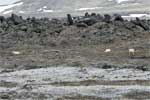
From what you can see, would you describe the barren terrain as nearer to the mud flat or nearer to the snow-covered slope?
the mud flat

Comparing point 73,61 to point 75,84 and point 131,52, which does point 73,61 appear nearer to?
point 131,52

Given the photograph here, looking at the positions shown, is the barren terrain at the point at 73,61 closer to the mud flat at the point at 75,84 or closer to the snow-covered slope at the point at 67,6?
the mud flat at the point at 75,84

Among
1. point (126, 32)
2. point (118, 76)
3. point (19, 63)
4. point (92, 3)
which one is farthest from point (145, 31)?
point (92, 3)

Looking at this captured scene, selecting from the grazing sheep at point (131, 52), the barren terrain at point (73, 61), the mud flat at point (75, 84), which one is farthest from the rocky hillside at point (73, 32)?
the mud flat at point (75, 84)

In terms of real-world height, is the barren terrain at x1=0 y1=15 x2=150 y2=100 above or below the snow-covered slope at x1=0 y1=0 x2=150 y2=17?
above

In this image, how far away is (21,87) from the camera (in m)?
16.7

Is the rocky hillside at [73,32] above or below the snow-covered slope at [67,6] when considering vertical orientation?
above

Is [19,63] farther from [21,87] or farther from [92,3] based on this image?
[92,3]

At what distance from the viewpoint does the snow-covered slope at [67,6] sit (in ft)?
213

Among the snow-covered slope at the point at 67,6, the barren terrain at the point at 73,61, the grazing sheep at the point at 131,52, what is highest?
the barren terrain at the point at 73,61

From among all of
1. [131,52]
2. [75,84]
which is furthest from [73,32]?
[75,84]

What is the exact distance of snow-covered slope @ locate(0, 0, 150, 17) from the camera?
213ft

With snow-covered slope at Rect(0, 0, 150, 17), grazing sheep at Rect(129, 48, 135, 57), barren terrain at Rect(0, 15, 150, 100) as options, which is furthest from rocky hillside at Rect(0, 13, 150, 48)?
snow-covered slope at Rect(0, 0, 150, 17)

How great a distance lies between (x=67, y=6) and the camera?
233ft
